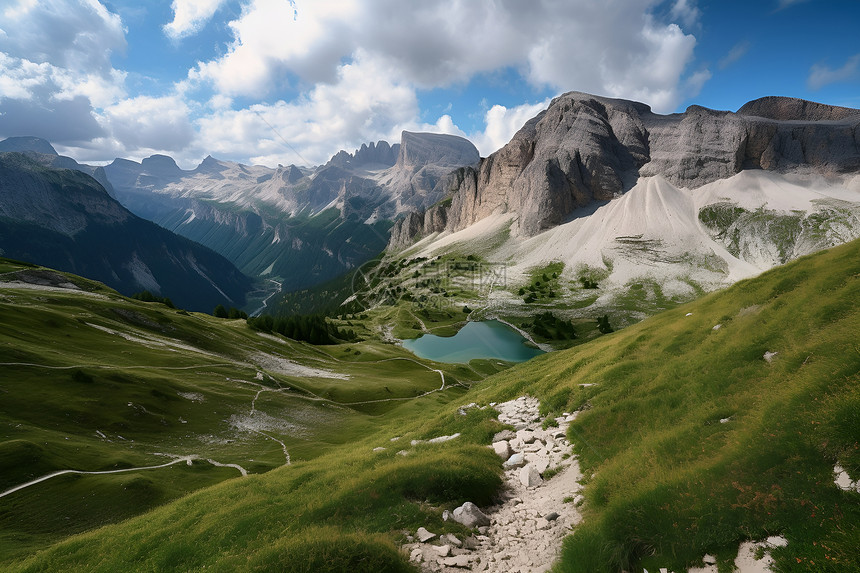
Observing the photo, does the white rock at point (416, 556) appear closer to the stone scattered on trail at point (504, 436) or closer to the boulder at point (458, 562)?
the boulder at point (458, 562)

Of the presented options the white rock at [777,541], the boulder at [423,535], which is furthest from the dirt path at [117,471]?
the white rock at [777,541]

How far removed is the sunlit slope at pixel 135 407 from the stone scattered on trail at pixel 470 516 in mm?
23017

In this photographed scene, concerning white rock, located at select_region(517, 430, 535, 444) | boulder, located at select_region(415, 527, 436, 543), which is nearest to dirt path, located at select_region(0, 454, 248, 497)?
white rock, located at select_region(517, 430, 535, 444)

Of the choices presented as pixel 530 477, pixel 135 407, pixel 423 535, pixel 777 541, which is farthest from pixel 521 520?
pixel 135 407

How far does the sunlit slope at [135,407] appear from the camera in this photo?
26.8 metres

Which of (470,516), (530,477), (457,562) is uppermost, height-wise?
(530,477)

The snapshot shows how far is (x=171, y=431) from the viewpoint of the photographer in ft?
128

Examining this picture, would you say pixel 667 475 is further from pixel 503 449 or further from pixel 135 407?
pixel 135 407

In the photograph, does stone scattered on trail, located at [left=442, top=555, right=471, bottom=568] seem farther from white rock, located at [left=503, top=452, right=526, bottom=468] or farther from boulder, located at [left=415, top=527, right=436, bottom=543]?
white rock, located at [left=503, top=452, right=526, bottom=468]

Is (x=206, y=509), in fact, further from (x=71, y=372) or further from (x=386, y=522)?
(x=71, y=372)

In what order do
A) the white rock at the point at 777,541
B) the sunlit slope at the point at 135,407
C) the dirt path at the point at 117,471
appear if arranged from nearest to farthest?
the white rock at the point at 777,541
the dirt path at the point at 117,471
the sunlit slope at the point at 135,407

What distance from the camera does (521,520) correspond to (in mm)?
14188

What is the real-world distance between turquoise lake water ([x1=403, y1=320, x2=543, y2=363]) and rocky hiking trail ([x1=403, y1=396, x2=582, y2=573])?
322ft

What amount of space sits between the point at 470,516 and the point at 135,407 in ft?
135
